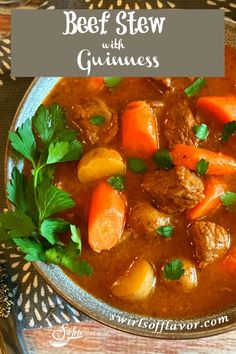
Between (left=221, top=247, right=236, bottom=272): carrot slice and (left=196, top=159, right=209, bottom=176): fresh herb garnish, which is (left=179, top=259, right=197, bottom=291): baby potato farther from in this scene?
(left=196, top=159, right=209, bottom=176): fresh herb garnish

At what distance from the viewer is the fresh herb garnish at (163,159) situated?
3.12 metres

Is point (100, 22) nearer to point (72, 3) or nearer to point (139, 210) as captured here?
point (72, 3)

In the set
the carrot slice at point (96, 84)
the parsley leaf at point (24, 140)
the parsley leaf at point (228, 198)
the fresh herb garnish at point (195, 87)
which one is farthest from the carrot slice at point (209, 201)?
the parsley leaf at point (24, 140)

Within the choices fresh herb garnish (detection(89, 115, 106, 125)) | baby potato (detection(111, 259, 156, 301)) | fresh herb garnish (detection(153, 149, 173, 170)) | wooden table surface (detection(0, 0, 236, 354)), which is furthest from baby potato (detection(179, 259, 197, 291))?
fresh herb garnish (detection(89, 115, 106, 125))

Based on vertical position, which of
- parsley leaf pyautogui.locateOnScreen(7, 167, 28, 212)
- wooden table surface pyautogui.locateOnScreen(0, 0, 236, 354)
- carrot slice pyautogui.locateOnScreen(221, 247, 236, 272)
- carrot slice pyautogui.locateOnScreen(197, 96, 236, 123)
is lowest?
wooden table surface pyautogui.locateOnScreen(0, 0, 236, 354)

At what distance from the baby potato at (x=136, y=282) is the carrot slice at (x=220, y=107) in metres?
0.89

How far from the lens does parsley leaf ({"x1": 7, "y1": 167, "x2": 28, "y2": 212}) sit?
3053 mm

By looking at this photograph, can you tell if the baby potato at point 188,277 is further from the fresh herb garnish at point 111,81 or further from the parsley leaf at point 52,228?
the fresh herb garnish at point 111,81

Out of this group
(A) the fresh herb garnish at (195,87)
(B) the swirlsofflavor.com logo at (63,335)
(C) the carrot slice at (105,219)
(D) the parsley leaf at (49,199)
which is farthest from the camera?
(B) the swirlsofflavor.com logo at (63,335)

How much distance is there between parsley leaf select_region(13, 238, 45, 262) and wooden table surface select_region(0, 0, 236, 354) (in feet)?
1.82

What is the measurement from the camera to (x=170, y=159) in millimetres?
3119

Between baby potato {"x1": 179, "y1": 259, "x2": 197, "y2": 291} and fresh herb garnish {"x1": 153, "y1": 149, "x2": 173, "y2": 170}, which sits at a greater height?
fresh herb garnish {"x1": 153, "y1": 149, "x2": 173, "y2": 170}

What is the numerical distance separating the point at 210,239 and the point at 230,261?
0.75 ft

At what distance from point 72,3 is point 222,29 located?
2.96 ft
